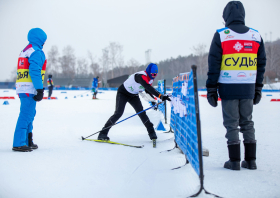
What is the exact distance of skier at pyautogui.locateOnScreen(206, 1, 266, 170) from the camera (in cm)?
259

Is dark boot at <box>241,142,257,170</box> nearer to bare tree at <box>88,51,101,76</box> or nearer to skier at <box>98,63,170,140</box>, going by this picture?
skier at <box>98,63,170,140</box>

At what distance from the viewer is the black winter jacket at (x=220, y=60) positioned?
2611mm

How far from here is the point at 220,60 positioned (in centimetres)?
262

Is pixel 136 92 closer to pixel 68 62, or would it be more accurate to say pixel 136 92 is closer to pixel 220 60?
pixel 220 60

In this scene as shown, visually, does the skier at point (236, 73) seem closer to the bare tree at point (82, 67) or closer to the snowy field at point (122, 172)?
the snowy field at point (122, 172)

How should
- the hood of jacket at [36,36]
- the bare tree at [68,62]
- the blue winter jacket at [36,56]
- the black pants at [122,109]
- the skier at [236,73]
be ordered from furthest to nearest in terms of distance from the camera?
the bare tree at [68,62], the black pants at [122,109], the hood of jacket at [36,36], the blue winter jacket at [36,56], the skier at [236,73]

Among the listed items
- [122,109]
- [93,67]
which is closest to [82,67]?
[93,67]

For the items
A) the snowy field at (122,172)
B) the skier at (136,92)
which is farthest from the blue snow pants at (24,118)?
the skier at (136,92)

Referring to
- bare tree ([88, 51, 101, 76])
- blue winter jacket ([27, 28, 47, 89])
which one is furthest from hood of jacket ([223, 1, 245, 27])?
bare tree ([88, 51, 101, 76])

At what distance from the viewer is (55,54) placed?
196ft

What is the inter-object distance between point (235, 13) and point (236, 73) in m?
0.69

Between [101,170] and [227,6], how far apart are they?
243 centimetres

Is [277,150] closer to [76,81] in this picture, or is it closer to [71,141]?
[71,141]

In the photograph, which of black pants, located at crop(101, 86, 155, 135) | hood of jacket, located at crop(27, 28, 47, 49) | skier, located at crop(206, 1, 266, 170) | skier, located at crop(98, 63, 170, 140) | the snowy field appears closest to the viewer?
the snowy field
